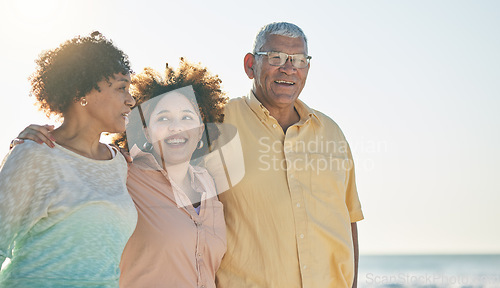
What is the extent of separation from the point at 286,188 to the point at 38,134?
1.70 m

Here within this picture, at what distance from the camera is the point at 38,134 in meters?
2.76

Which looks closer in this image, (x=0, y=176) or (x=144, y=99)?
(x=0, y=176)

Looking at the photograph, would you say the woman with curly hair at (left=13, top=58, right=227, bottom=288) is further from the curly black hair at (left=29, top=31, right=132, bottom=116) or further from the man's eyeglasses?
the man's eyeglasses

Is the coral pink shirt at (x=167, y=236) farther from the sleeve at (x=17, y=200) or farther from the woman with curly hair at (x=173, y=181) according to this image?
the sleeve at (x=17, y=200)

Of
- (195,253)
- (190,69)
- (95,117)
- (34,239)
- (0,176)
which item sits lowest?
(195,253)

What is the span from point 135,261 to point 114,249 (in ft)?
1.71

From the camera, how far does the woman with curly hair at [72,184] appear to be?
255 cm

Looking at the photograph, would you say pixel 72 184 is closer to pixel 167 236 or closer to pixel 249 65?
pixel 167 236

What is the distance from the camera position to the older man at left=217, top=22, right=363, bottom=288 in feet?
12.4

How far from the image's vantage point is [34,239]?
2576 mm

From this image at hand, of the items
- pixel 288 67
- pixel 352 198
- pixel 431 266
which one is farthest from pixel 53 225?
pixel 431 266

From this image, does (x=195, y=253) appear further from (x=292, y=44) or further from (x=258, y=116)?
(x=292, y=44)

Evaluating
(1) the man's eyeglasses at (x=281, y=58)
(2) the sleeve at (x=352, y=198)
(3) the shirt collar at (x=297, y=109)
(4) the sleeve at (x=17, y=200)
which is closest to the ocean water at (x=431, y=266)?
(2) the sleeve at (x=352, y=198)

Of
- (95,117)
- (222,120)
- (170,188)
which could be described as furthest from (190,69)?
(95,117)
